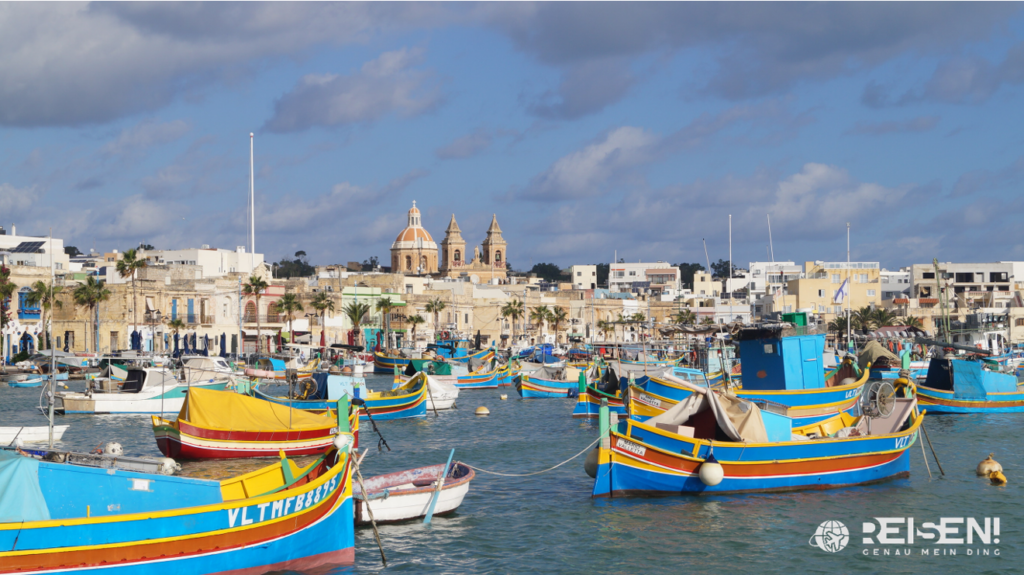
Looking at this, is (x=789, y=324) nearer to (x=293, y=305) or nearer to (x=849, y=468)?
(x=849, y=468)

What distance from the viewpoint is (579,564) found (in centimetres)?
1750

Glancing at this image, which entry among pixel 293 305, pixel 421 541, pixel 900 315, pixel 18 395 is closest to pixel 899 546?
pixel 421 541

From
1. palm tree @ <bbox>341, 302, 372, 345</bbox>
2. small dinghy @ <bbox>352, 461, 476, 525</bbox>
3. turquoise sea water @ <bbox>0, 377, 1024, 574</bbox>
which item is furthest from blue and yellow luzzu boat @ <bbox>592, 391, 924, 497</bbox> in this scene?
palm tree @ <bbox>341, 302, 372, 345</bbox>

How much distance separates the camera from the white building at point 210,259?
321ft

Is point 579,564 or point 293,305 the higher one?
point 293,305

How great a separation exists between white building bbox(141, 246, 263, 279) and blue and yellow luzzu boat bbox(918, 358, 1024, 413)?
6891 centimetres

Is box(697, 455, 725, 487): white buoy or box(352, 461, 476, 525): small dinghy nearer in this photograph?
Result: box(352, 461, 476, 525): small dinghy

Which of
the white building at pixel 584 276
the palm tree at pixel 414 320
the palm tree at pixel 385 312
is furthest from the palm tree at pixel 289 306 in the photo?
the white building at pixel 584 276

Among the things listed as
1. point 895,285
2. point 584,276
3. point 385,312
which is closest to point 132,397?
point 385,312

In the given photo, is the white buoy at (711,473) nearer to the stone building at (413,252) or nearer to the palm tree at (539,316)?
the palm tree at (539,316)

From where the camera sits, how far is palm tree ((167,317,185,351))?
253ft

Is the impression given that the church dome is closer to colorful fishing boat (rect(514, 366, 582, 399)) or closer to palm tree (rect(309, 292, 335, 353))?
palm tree (rect(309, 292, 335, 353))

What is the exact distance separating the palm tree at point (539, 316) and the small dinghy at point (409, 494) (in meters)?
95.0

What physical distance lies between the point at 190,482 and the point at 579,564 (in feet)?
22.2
